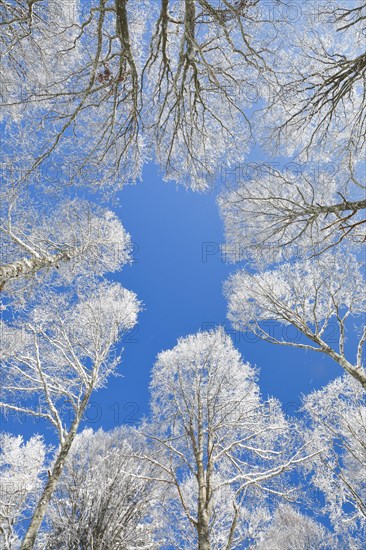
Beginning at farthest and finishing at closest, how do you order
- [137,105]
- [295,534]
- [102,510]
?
[295,534] → [102,510] → [137,105]

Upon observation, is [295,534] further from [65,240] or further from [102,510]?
[65,240]

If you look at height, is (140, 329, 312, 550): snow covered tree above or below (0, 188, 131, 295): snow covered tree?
below

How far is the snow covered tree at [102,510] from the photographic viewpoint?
543 centimetres

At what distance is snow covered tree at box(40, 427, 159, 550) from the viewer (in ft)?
17.8

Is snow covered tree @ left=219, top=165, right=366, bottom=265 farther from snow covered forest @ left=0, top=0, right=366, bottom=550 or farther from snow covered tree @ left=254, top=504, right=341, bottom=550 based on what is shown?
snow covered tree @ left=254, top=504, right=341, bottom=550

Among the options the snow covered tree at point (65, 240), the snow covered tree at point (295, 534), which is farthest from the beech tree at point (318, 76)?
the snow covered tree at point (295, 534)

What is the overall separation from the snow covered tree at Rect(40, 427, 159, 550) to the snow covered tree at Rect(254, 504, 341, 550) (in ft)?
21.8

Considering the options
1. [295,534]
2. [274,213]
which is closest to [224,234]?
[274,213]

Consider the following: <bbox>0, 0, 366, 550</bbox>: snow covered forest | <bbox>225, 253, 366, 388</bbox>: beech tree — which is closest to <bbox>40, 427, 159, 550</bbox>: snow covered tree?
<bbox>0, 0, 366, 550</bbox>: snow covered forest

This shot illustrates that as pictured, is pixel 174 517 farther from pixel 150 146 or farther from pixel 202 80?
pixel 202 80

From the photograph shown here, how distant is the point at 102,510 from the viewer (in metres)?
5.67

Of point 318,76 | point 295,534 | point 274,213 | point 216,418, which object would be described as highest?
point 318,76

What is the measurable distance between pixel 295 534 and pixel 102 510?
32.4ft

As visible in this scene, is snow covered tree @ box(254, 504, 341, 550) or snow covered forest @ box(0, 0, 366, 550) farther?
snow covered tree @ box(254, 504, 341, 550)
